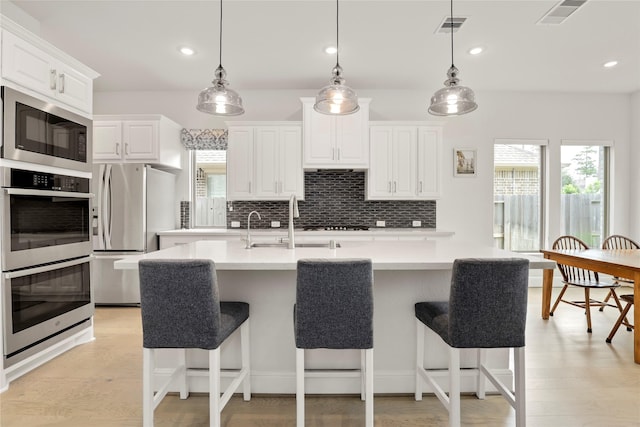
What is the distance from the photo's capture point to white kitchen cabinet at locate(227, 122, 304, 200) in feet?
14.8

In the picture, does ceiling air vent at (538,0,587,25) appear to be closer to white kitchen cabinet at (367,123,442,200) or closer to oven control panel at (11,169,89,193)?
white kitchen cabinet at (367,123,442,200)

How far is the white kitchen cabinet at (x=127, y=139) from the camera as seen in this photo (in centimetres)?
430

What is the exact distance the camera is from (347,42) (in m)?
3.56

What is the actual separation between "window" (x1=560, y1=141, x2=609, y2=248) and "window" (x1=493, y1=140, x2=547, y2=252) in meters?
0.35

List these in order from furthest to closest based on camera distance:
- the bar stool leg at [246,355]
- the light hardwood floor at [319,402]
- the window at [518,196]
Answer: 1. the window at [518,196]
2. the bar stool leg at [246,355]
3. the light hardwood floor at [319,402]

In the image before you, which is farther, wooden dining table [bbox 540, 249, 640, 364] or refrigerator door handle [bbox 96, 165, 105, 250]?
refrigerator door handle [bbox 96, 165, 105, 250]

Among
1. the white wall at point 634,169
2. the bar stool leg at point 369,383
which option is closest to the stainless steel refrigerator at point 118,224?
the bar stool leg at point 369,383

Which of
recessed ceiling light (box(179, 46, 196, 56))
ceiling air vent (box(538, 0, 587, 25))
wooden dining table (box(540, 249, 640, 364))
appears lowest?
wooden dining table (box(540, 249, 640, 364))

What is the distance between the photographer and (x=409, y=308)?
212 centimetres

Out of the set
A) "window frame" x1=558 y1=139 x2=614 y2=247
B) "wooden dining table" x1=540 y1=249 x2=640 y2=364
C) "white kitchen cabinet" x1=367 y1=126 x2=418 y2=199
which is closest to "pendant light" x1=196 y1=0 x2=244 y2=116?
"white kitchen cabinet" x1=367 y1=126 x2=418 y2=199

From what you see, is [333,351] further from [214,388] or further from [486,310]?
[486,310]

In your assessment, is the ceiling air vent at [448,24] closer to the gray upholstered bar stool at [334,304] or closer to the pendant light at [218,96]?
the pendant light at [218,96]

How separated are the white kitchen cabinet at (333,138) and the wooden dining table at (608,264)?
95.3 inches

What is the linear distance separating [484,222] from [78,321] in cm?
495
